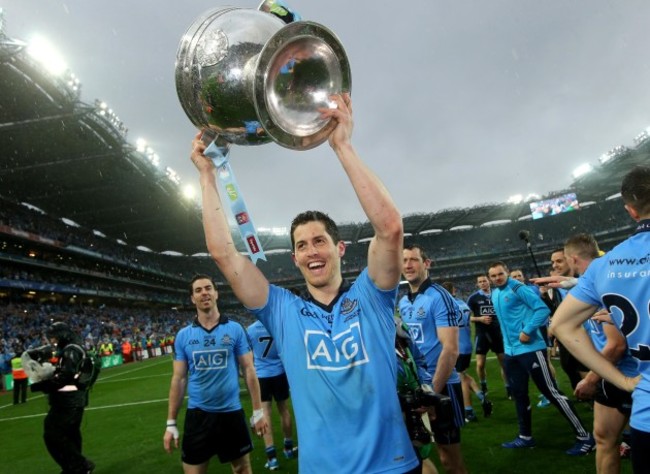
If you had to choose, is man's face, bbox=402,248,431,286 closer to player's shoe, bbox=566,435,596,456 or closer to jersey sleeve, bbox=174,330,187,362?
jersey sleeve, bbox=174,330,187,362

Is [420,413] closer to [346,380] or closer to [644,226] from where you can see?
[346,380]

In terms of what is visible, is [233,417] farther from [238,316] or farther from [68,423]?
[238,316]

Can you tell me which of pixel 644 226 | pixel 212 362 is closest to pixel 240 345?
pixel 212 362

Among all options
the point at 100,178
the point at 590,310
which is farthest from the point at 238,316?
the point at 590,310

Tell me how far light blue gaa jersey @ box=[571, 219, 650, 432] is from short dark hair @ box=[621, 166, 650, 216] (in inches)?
3.5

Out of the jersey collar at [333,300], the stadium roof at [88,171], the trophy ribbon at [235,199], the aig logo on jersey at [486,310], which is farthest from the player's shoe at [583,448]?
the stadium roof at [88,171]

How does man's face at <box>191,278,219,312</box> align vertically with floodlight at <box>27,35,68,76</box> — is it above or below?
below

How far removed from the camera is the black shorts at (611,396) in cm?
304

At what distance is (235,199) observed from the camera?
1.92 m

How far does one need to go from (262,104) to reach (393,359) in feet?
4.24

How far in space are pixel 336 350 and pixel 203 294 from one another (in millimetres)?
2812

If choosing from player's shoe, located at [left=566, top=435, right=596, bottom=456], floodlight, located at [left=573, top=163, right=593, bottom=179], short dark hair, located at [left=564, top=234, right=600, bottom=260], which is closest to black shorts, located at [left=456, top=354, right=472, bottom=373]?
player's shoe, located at [left=566, top=435, right=596, bottom=456]

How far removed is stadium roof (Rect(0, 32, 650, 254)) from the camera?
21219 millimetres

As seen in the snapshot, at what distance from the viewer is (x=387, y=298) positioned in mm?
2088
